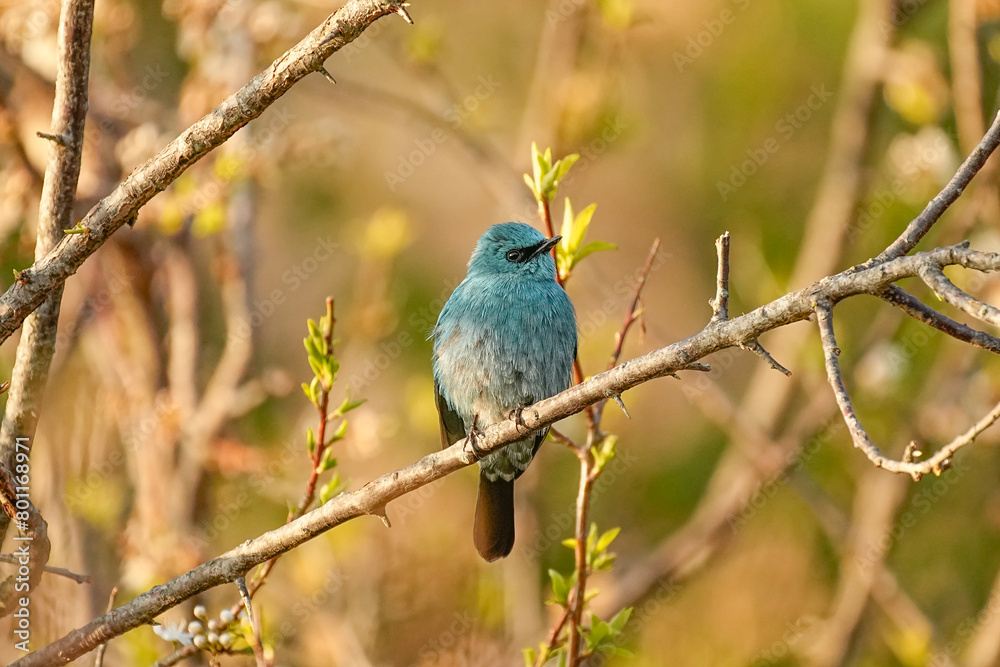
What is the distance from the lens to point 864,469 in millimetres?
5969

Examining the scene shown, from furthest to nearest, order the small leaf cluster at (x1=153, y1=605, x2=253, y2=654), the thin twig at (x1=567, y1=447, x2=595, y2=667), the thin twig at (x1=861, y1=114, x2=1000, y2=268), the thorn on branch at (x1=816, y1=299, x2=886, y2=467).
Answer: the thin twig at (x1=567, y1=447, x2=595, y2=667) < the small leaf cluster at (x1=153, y1=605, x2=253, y2=654) < the thin twig at (x1=861, y1=114, x2=1000, y2=268) < the thorn on branch at (x1=816, y1=299, x2=886, y2=467)

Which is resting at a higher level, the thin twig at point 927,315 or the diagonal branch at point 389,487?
the diagonal branch at point 389,487

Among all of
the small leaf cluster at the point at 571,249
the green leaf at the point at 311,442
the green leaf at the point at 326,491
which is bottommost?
the green leaf at the point at 326,491

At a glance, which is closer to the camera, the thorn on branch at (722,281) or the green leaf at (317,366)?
the thorn on branch at (722,281)

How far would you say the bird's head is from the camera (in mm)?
4047

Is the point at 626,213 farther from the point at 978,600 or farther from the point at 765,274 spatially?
the point at 978,600

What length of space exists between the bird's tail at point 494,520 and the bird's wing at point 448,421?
12.8 inches

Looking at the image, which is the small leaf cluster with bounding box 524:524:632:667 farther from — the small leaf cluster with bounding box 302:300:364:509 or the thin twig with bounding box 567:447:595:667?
the small leaf cluster with bounding box 302:300:364:509

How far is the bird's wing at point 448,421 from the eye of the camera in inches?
162

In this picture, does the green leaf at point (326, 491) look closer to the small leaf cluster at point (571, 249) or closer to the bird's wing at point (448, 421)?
the small leaf cluster at point (571, 249)

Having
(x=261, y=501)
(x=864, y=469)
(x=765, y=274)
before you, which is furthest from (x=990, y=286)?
(x=261, y=501)

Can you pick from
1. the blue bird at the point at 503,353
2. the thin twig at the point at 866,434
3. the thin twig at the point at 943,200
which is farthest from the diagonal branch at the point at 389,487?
the blue bird at the point at 503,353

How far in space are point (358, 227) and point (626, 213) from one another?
3.13 metres

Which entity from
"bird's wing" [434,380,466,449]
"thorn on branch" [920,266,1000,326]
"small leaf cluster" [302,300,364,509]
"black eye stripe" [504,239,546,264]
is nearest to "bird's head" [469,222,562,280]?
"black eye stripe" [504,239,546,264]
